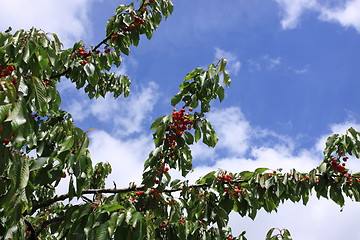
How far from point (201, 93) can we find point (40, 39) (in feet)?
4.94

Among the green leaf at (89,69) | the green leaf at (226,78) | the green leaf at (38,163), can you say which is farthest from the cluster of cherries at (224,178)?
the green leaf at (89,69)

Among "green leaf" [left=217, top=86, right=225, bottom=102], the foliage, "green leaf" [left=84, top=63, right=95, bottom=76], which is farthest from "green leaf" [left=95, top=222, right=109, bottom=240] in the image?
"green leaf" [left=84, top=63, right=95, bottom=76]

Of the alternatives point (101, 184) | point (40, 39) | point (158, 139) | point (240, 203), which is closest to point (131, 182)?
point (158, 139)

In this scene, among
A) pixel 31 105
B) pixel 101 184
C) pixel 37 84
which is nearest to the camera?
pixel 37 84

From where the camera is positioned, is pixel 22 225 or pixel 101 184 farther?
pixel 101 184

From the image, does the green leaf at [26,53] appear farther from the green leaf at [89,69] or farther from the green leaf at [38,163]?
the green leaf at [89,69]

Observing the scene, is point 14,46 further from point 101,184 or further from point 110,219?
point 101,184

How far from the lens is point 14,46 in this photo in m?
2.82

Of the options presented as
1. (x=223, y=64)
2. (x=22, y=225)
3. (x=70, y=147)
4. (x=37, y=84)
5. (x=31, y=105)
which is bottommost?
(x=22, y=225)

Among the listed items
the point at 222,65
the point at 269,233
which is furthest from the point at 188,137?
the point at 269,233

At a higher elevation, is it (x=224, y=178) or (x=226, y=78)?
(x=226, y=78)

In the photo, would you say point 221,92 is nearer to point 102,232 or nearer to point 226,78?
point 226,78

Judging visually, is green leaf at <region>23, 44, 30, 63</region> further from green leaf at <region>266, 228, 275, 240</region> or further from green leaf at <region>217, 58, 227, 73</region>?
green leaf at <region>266, 228, 275, 240</region>

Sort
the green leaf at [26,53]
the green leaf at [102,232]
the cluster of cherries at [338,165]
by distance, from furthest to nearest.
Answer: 1. the cluster of cherries at [338,165]
2. the green leaf at [26,53]
3. the green leaf at [102,232]
